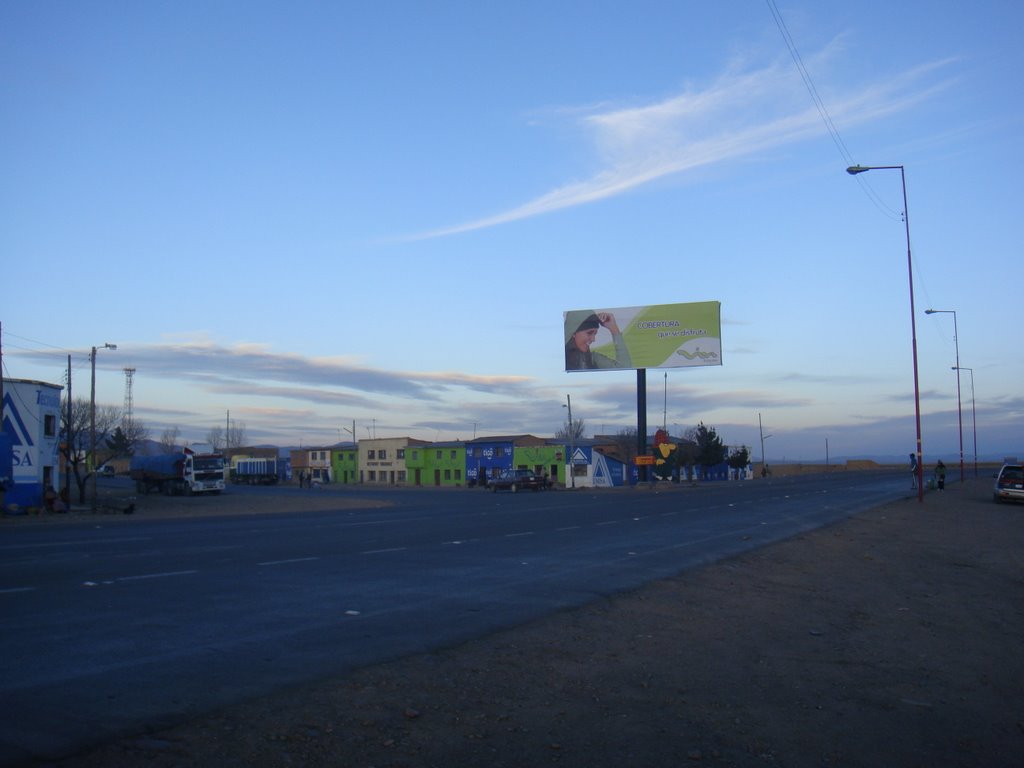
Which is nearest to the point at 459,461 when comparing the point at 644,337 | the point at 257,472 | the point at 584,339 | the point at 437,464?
the point at 437,464

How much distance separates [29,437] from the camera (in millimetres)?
41594

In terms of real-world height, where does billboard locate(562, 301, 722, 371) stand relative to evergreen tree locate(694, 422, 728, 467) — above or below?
above

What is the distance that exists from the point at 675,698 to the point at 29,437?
4214 centimetres

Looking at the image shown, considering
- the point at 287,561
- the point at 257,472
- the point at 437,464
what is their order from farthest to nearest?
the point at 437,464 → the point at 257,472 → the point at 287,561

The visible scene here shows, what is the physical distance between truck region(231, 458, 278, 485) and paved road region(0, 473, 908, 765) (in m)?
82.7

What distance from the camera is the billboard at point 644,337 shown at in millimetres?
63062

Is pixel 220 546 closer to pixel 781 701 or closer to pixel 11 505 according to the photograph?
pixel 781 701

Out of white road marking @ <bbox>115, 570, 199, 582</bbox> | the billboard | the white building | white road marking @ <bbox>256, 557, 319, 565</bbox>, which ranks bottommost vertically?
white road marking @ <bbox>256, 557, 319, 565</bbox>

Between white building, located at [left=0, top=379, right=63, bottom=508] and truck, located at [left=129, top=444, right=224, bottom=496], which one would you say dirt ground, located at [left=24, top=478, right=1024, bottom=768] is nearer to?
white building, located at [left=0, top=379, right=63, bottom=508]

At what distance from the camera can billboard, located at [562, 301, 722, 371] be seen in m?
63.1

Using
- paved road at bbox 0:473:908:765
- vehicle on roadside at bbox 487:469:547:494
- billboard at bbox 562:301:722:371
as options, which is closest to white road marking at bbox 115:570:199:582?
paved road at bbox 0:473:908:765

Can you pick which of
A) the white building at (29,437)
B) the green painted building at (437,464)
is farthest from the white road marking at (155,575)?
the green painted building at (437,464)

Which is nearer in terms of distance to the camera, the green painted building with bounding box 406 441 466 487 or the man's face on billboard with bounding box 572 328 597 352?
the man's face on billboard with bounding box 572 328 597 352

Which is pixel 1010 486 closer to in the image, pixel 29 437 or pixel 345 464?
pixel 29 437
